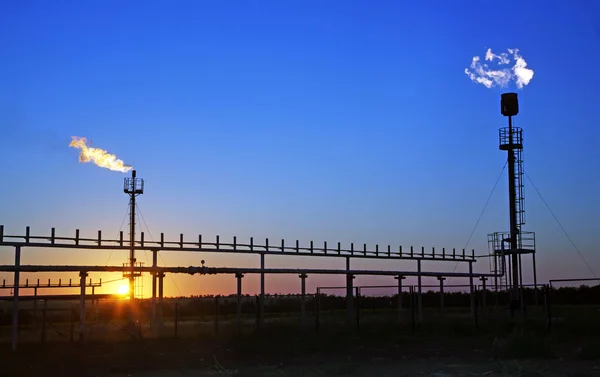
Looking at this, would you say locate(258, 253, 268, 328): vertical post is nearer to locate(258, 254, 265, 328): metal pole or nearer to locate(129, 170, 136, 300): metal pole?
locate(258, 254, 265, 328): metal pole

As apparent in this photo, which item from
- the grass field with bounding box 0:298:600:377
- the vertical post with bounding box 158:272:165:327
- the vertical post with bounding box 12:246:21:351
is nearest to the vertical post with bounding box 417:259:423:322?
the grass field with bounding box 0:298:600:377

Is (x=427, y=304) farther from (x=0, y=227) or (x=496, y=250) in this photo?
(x=0, y=227)

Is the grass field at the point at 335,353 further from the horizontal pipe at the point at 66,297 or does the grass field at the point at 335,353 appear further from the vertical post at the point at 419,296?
the vertical post at the point at 419,296

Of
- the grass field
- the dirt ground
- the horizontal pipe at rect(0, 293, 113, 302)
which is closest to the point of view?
the dirt ground

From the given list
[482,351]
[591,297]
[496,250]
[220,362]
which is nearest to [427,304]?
[591,297]

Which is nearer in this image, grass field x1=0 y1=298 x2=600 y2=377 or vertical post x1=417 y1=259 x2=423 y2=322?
grass field x1=0 y1=298 x2=600 y2=377

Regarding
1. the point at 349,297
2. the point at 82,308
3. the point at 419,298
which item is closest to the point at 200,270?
the point at 82,308

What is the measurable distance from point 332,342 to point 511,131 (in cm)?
2115

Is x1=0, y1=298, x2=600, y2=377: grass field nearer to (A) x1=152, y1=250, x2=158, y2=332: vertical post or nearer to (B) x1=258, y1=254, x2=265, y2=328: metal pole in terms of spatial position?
(B) x1=258, y1=254, x2=265, y2=328: metal pole

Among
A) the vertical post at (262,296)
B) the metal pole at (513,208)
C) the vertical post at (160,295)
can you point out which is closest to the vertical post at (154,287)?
the vertical post at (160,295)

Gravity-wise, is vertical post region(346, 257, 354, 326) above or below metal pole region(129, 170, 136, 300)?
below

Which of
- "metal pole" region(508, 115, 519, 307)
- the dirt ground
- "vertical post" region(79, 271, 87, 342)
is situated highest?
"metal pole" region(508, 115, 519, 307)

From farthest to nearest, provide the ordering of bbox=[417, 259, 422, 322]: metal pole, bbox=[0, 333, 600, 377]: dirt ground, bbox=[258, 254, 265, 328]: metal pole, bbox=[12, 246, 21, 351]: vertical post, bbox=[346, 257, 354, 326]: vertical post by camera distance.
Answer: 1. bbox=[417, 259, 422, 322]: metal pole
2. bbox=[346, 257, 354, 326]: vertical post
3. bbox=[258, 254, 265, 328]: metal pole
4. bbox=[12, 246, 21, 351]: vertical post
5. bbox=[0, 333, 600, 377]: dirt ground

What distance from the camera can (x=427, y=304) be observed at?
64.4 metres
